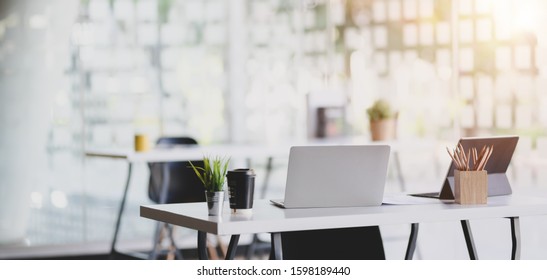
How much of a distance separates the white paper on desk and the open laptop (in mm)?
60

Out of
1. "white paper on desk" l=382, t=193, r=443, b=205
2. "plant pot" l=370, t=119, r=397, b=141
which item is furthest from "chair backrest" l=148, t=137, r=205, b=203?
"white paper on desk" l=382, t=193, r=443, b=205

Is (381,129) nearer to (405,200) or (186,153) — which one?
(186,153)

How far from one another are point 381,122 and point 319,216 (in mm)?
3608

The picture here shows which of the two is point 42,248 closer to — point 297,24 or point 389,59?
point 297,24

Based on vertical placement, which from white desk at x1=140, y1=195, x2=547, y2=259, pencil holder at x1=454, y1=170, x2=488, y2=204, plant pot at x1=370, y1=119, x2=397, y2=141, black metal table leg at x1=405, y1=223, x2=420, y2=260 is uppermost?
plant pot at x1=370, y1=119, x2=397, y2=141

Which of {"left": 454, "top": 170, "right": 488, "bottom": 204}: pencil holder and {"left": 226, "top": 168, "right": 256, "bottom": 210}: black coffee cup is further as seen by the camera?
{"left": 454, "top": 170, "right": 488, "bottom": 204}: pencil holder

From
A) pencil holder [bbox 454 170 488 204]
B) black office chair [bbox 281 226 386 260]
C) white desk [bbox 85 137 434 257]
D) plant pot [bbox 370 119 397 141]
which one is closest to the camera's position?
pencil holder [bbox 454 170 488 204]

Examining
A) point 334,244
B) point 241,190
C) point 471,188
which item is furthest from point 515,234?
point 241,190

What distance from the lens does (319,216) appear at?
117 inches

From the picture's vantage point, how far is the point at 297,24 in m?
7.84

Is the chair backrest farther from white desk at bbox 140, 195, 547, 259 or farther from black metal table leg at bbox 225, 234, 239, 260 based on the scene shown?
black metal table leg at bbox 225, 234, 239, 260

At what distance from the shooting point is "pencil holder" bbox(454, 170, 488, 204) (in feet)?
11.1

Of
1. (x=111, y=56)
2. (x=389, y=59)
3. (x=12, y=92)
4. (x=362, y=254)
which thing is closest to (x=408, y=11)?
(x=389, y=59)

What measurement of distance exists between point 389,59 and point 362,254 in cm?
439
